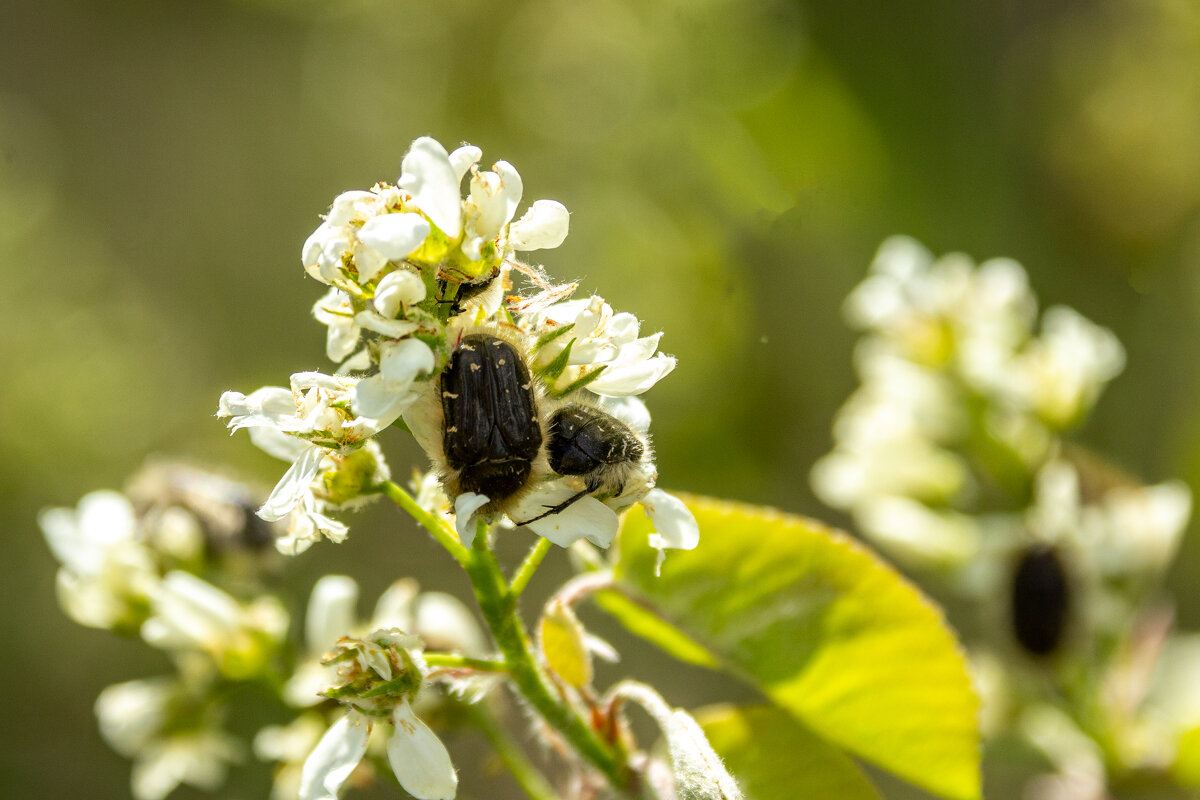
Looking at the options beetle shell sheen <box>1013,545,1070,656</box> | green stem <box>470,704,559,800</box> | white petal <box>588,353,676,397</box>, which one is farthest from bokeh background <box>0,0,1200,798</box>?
white petal <box>588,353,676,397</box>

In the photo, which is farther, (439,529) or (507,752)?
(507,752)

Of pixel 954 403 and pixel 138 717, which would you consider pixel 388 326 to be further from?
pixel 954 403

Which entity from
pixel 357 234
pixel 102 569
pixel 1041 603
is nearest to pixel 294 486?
pixel 357 234

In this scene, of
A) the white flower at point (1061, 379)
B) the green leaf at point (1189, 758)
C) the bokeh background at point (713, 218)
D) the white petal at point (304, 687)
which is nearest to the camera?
the white petal at point (304, 687)

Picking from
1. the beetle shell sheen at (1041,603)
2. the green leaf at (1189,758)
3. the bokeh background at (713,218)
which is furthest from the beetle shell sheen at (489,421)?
the bokeh background at (713,218)

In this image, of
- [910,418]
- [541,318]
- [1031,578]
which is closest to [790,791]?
[541,318]

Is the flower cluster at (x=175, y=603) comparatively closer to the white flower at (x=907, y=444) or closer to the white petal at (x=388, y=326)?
the white petal at (x=388, y=326)

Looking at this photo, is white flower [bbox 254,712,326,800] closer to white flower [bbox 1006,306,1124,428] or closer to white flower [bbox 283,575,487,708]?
white flower [bbox 283,575,487,708]
